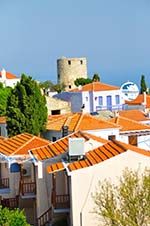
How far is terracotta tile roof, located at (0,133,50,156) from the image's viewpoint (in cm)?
2908

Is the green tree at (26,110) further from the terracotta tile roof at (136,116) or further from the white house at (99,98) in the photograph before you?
the white house at (99,98)

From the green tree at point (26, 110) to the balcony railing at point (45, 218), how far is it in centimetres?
1475

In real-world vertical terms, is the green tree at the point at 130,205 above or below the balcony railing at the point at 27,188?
above

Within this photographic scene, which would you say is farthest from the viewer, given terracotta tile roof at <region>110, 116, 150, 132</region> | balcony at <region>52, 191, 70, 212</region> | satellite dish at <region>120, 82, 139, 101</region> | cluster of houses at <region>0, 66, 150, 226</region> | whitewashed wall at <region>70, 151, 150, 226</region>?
satellite dish at <region>120, 82, 139, 101</region>

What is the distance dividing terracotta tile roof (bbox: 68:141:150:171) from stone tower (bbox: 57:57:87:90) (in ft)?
267

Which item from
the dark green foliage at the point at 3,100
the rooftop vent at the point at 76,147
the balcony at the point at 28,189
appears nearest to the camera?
the rooftop vent at the point at 76,147

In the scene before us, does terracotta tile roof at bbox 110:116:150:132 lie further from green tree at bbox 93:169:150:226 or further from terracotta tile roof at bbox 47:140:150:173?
green tree at bbox 93:169:150:226

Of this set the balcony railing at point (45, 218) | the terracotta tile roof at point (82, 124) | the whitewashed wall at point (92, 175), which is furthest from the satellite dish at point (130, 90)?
the whitewashed wall at point (92, 175)

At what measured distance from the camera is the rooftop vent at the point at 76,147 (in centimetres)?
2291

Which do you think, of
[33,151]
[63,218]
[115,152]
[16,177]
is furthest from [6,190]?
[115,152]

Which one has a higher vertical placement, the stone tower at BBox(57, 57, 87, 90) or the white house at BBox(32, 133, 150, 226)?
the stone tower at BBox(57, 57, 87, 90)

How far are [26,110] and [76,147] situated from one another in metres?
17.5

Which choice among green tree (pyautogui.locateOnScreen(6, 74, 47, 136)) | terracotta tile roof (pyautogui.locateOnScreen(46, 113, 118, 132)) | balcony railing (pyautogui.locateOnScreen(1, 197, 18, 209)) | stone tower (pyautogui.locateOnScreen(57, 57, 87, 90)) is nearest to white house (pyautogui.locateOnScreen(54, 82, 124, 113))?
green tree (pyautogui.locateOnScreen(6, 74, 47, 136))

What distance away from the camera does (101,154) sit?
2219 centimetres
